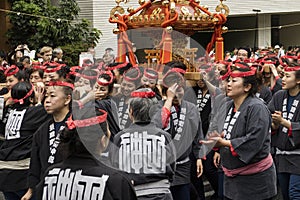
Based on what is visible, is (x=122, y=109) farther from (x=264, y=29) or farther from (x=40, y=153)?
(x=264, y=29)

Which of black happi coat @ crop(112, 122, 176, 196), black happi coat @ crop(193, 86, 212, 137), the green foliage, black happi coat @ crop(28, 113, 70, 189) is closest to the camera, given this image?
black happi coat @ crop(112, 122, 176, 196)

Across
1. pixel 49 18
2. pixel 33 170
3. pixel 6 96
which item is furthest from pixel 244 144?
pixel 49 18

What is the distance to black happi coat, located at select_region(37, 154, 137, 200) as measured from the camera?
8.62ft

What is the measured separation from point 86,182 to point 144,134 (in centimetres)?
87

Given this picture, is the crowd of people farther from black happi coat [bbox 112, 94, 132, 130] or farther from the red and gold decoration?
the red and gold decoration

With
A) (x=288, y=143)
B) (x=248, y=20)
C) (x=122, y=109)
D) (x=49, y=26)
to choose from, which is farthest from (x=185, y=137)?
(x=248, y=20)

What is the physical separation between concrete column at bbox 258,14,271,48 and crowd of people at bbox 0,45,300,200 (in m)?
15.7

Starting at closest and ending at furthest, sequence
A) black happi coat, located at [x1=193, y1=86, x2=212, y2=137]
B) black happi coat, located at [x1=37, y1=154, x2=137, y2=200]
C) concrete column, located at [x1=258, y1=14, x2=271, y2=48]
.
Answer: black happi coat, located at [x1=37, y1=154, x2=137, y2=200], black happi coat, located at [x1=193, y1=86, x2=212, y2=137], concrete column, located at [x1=258, y1=14, x2=271, y2=48]

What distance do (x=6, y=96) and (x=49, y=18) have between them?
8.37 meters

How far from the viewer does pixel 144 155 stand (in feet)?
11.3

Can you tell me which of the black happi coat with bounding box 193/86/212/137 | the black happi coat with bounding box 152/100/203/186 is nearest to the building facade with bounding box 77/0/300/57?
the black happi coat with bounding box 193/86/212/137

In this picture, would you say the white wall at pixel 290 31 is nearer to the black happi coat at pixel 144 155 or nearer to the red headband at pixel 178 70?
the red headband at pixel 178 70

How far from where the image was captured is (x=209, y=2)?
704 inches

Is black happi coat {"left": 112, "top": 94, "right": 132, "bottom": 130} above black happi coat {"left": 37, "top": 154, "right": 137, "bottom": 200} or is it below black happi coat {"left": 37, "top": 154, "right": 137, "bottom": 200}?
above
